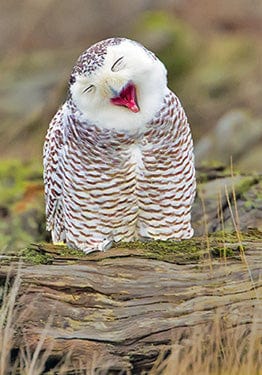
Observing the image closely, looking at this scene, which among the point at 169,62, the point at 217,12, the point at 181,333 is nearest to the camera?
the point at 181,333

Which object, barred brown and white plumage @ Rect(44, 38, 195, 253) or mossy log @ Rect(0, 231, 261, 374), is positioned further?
barred brown and white plumage @ Rect(44, 38, 195, 253)

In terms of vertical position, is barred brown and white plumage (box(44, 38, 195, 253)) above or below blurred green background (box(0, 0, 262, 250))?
below

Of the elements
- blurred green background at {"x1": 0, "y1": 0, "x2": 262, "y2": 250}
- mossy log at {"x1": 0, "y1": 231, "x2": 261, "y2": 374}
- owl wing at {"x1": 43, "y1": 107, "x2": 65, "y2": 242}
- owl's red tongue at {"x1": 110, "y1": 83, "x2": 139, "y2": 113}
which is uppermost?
blurred green background at {"x1": 0, "y1": 0, "x2": 262, "y2": 250}

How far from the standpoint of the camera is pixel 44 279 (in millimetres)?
5496

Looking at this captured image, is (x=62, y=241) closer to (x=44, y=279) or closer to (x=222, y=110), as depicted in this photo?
(x=44, y=279)

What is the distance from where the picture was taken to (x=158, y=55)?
1681 cm

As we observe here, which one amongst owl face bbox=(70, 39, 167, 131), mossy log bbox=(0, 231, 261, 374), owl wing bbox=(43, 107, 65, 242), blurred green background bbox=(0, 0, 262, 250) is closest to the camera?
mossy log bbox=(0, 231, 261, 374)

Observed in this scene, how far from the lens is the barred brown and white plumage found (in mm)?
5660

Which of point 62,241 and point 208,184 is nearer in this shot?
point 62,241

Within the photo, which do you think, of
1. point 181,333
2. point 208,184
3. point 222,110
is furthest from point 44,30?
point 181,333

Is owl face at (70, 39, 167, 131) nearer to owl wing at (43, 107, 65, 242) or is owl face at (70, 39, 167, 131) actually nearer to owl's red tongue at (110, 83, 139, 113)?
owl's red tongue at (110, 83, 139, 113)

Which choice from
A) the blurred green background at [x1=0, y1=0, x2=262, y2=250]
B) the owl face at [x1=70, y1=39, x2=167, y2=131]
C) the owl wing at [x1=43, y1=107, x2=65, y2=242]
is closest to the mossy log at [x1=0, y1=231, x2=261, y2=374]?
the owl wing at [x1=43, y1=107, x2=65, y2=242]

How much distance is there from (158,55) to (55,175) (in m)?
10.8

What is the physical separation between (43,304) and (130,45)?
1260mm
